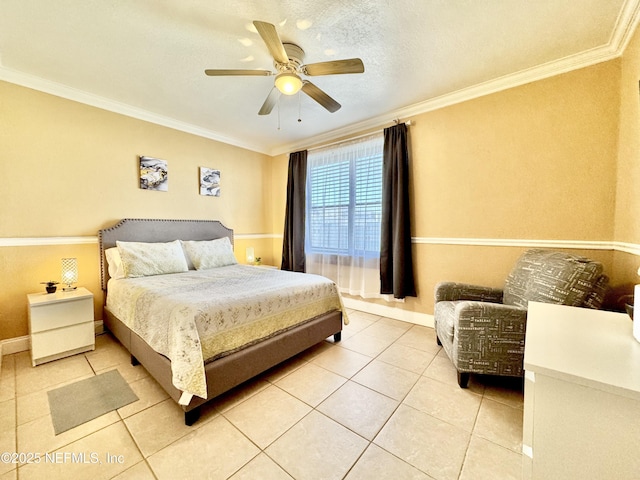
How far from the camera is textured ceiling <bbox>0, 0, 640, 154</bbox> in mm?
1643

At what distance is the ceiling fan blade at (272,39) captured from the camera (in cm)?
146

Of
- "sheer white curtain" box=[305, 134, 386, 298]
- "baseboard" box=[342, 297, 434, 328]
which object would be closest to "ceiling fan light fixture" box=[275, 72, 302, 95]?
"sheer white curtain" box=[305, 134, 386, 298]

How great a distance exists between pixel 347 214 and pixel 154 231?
2582mm

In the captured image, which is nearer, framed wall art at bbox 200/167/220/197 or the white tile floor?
the white tile floor

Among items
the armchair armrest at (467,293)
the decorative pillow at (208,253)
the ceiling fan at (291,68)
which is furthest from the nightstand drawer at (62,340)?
the armchair armrest at (467,293)

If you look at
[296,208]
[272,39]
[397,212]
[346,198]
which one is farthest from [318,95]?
[296,208]

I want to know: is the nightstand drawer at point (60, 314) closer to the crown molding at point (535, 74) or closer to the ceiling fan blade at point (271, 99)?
the ceiling fan blade at point (271, 99)

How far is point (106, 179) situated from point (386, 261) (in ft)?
11.3

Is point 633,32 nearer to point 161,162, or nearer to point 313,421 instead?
point 313,421

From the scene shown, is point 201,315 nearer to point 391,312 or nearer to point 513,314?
point 513,314

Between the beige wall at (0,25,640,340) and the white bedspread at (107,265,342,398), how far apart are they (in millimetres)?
879

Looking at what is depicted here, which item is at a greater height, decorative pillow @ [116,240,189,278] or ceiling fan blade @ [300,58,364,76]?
ceiling fan blade @ [300,58,364,76]

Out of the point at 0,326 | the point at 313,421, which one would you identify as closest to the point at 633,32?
the point at 313,421

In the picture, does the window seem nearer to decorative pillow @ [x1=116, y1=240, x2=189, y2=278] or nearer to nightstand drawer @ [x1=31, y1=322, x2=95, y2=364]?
decorative pillow @ [x1=116, y1=240, x2=189, y2=278]
